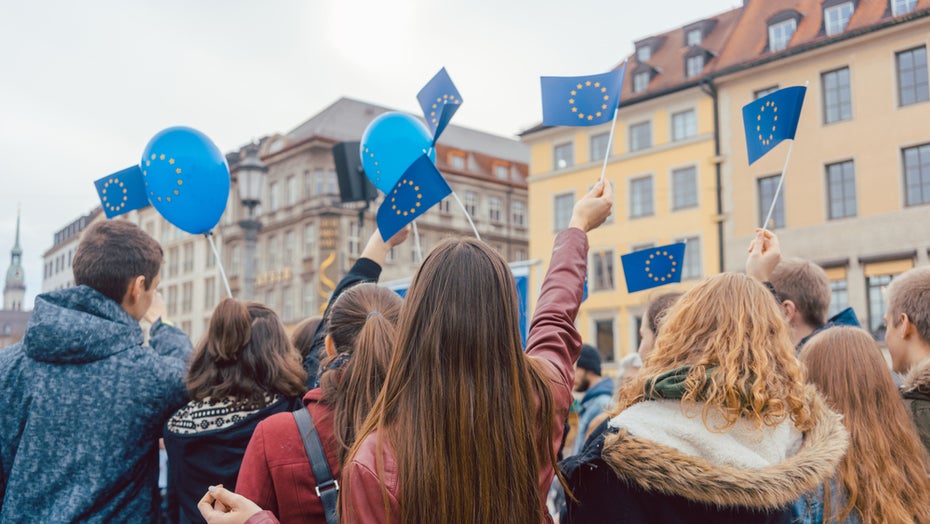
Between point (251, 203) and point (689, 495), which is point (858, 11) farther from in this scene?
point (689, 495)

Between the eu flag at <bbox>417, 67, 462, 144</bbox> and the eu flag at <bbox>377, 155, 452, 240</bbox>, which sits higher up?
the eu flag at <bbox>417, 67, 462, 144</bbox>

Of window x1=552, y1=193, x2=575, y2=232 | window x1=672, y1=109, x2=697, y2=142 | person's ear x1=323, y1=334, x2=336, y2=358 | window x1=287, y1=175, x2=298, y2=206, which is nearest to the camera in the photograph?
person's ear x1=323, y1=334, x2=336, y2=358

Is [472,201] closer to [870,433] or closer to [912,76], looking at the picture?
[912,76]

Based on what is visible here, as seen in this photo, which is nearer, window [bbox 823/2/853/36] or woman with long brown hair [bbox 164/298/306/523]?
woman with long brown hair [bbox 164/298/306/523]

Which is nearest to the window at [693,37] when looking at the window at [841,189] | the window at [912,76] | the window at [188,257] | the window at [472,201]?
the window at [841,189]

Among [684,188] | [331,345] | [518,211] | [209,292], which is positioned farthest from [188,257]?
[331,345]

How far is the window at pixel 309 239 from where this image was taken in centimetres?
4600

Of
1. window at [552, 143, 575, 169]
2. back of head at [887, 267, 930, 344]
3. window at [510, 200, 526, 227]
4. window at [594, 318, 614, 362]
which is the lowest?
window at [594, 318, 614, 362]

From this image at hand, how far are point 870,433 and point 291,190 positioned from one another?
46.4 meters

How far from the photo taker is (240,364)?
3.16 m

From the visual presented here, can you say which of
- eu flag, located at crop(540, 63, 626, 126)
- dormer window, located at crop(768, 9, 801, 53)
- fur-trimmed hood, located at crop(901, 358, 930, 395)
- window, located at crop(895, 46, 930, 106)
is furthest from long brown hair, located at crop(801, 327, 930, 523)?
dormer window, located at crop(768, 9, 801, 53)

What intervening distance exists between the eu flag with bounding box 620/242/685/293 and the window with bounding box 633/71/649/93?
102 feet

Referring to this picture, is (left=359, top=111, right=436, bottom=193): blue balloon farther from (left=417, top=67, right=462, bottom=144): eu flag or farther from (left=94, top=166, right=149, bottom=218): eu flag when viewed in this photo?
(left=94, top=166, right=149, bottom=218): eu flag

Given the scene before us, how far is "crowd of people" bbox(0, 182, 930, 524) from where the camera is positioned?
1865 mm
